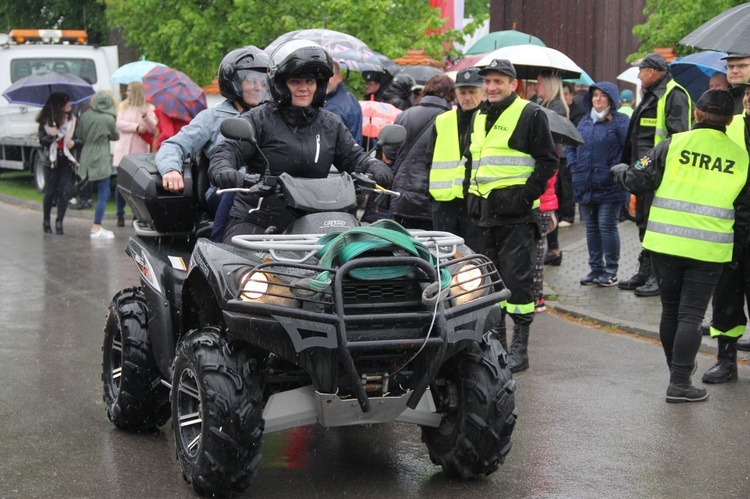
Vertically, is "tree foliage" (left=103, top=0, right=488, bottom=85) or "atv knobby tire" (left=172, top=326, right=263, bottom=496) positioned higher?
"tree foliage" (left=103, top=0, right=488, bottom=85)

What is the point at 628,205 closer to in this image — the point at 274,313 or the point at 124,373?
the point at 124,373

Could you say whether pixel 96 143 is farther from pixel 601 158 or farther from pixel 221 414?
pixel 221 414

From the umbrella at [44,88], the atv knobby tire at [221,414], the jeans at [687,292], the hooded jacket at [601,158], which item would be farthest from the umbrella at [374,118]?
the umbrella at [44,88]

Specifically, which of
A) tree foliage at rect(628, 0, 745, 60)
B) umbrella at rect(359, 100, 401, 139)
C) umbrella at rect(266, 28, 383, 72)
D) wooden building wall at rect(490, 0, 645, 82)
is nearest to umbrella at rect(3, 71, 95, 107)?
umbrella at rect(266, 28, 383, 72)

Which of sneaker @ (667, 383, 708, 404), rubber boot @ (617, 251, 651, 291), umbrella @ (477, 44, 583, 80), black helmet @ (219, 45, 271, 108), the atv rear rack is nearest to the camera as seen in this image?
the atv rear rack

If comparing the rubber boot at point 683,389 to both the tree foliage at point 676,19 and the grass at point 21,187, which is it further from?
the grass at point 21,187

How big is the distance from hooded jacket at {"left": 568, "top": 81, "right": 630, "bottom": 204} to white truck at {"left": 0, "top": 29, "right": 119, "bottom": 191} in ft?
42.7

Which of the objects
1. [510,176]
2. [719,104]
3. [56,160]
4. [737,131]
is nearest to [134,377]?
[510,176]

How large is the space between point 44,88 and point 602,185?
1071 cm

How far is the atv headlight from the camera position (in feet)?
16.6

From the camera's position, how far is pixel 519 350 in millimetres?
8297

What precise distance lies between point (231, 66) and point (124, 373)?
72.0 inches

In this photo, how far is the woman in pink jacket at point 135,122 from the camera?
16250mm

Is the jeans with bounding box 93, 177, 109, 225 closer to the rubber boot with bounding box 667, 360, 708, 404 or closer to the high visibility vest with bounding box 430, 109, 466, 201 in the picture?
the high visibility vest with bounding box 430, 109, 466, 201
